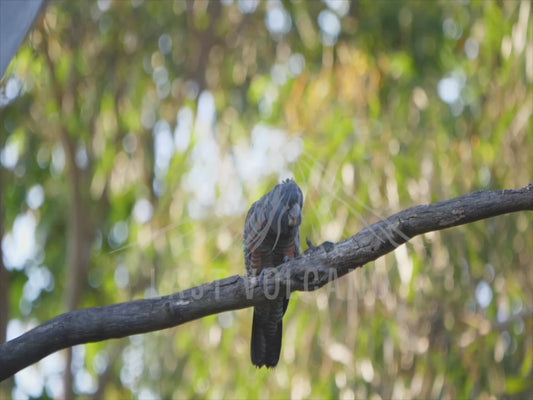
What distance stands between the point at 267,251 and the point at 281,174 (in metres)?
1.21

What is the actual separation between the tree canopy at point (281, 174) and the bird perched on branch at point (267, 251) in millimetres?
896

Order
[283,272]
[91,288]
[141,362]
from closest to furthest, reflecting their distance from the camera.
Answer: [283,272] → [141,362] → [91,288]

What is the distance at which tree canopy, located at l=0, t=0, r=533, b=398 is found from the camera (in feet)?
17.7

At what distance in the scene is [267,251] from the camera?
3.65 m

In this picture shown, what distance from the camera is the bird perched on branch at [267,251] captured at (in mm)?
3404

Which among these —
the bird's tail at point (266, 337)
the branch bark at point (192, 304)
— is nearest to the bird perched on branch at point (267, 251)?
the bird's tail at point (266, 337)

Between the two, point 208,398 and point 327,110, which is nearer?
point 208,398

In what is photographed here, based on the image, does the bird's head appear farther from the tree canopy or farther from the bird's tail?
the tree canopy

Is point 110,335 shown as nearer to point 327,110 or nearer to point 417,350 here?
point 417,350

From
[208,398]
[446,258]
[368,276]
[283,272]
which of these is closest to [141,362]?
[208,398]

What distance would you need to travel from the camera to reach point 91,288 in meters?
6.89

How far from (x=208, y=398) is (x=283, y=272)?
10.1 ft

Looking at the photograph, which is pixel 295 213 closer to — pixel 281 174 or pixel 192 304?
pixel 192 304

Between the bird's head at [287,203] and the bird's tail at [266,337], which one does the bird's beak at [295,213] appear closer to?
the bird's head at [287,203]
